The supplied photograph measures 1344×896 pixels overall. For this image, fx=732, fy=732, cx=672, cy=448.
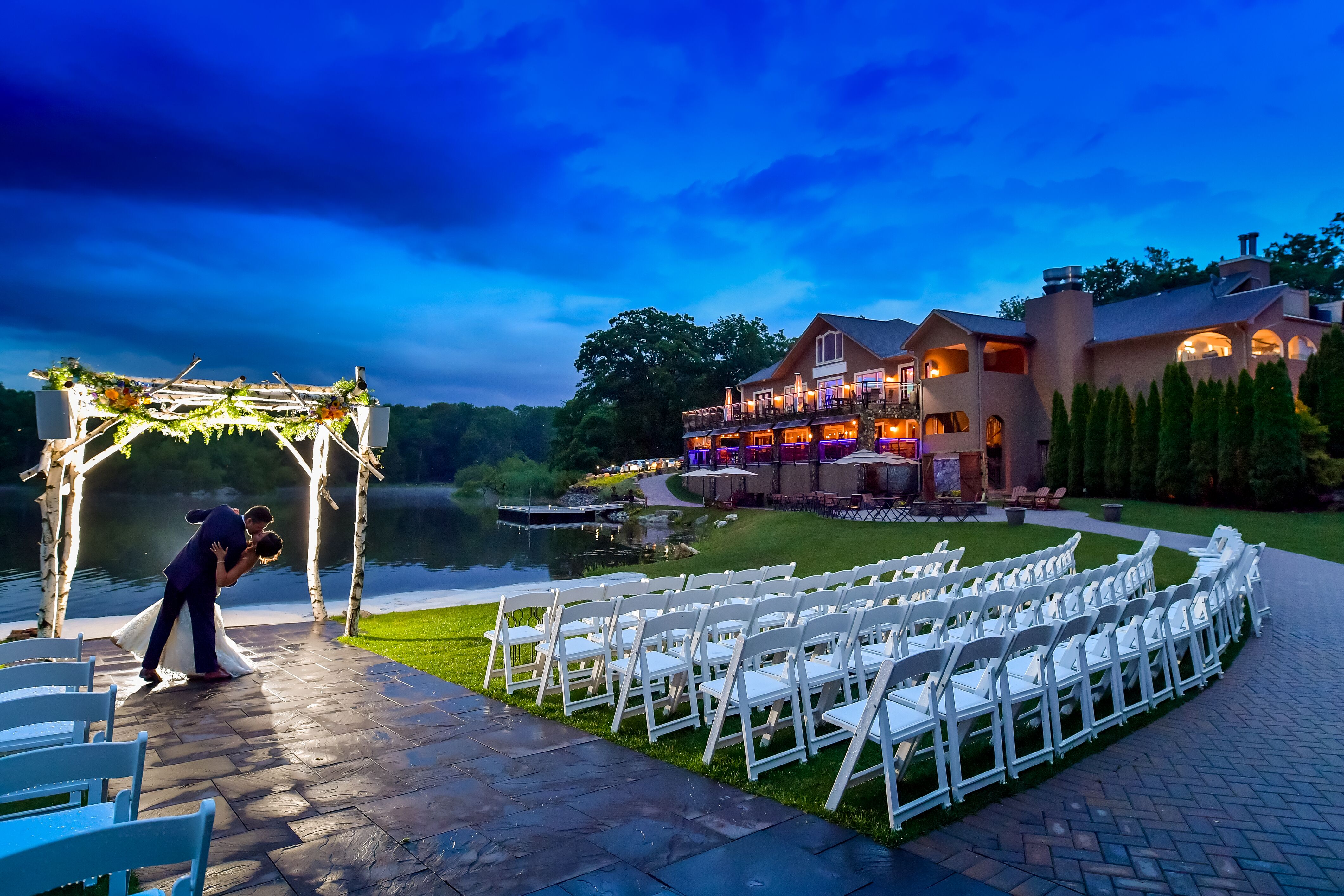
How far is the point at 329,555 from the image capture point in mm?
27797

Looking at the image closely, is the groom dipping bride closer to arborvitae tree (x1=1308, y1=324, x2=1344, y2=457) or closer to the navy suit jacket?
the navy suit jacket

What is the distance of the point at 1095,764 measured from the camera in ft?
14.3

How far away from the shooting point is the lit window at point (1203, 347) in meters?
27.3

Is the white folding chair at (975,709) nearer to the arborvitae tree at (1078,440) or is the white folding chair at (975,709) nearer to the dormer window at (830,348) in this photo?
the arborvitae tree at (1078,440)

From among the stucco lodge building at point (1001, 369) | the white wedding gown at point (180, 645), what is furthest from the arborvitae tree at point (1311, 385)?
the white wedding gown at point (180, 645)

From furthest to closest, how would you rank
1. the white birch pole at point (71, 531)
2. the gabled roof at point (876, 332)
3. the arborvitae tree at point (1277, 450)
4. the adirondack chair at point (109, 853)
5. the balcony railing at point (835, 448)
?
the gabled roof at point (876, 332)
the balcony railing at point (835, 448)
the arborvitae tree at point (1277, 450)
the white birch pole at point (71, 531)
the adirondack chair at point (109, 853)

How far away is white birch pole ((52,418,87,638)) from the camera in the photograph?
7.81 m

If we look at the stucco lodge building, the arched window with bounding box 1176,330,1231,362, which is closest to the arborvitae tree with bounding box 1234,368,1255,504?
the stucco lodge building

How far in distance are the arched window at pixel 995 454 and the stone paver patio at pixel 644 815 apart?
27.1 metres

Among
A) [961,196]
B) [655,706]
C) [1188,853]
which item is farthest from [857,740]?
[961,196]

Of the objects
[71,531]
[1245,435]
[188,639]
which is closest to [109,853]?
[188,639]

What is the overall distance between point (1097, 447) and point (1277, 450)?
226 inches

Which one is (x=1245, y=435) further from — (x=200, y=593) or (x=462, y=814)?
(x=200, y=593)

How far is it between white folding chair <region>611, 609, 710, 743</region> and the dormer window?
3459 cm
